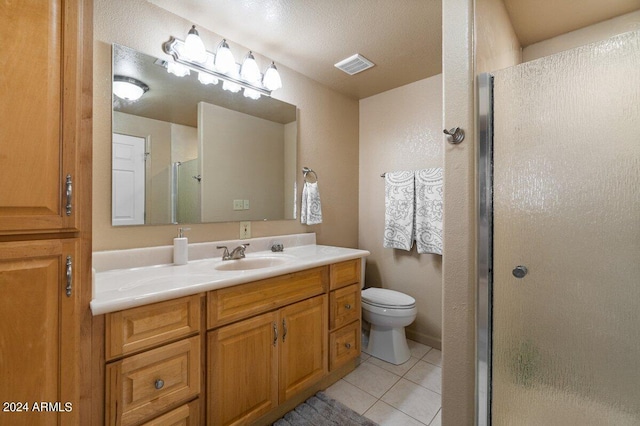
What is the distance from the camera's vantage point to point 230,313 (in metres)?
1.28

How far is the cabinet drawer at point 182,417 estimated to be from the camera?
1.06 m

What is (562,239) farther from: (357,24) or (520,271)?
(357,24)

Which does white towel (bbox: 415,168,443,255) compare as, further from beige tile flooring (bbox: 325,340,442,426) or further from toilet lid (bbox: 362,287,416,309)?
beige tile flooring (bbox: 325,340,442,426)

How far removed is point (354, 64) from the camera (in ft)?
7.00

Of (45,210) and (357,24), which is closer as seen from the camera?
(45,210)

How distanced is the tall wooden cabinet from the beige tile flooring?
138 centimetres

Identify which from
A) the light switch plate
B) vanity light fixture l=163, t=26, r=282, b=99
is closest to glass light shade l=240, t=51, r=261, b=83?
vanity light fixture l=163, t=26, r=282, b=99

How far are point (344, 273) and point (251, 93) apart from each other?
1430mm

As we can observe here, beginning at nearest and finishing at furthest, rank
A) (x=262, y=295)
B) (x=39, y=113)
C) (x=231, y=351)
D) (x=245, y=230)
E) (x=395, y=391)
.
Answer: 1. (x=39, y=113)
2. (x=231, y=351)
3. (x=262, y=295)
4. (x=395, y=391)
5. (x=245, y=230)

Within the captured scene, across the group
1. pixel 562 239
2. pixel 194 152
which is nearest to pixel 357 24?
pixel 194 152

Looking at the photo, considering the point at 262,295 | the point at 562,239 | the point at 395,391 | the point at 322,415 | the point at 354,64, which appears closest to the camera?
the point at 562,239

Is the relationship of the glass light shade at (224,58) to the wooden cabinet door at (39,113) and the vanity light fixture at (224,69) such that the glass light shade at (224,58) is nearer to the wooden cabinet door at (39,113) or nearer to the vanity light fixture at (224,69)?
the vanity light fixture at (224,69)

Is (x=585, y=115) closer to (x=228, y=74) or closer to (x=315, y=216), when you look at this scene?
(x=315, y=216)

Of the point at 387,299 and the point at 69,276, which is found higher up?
the point at 69,276
